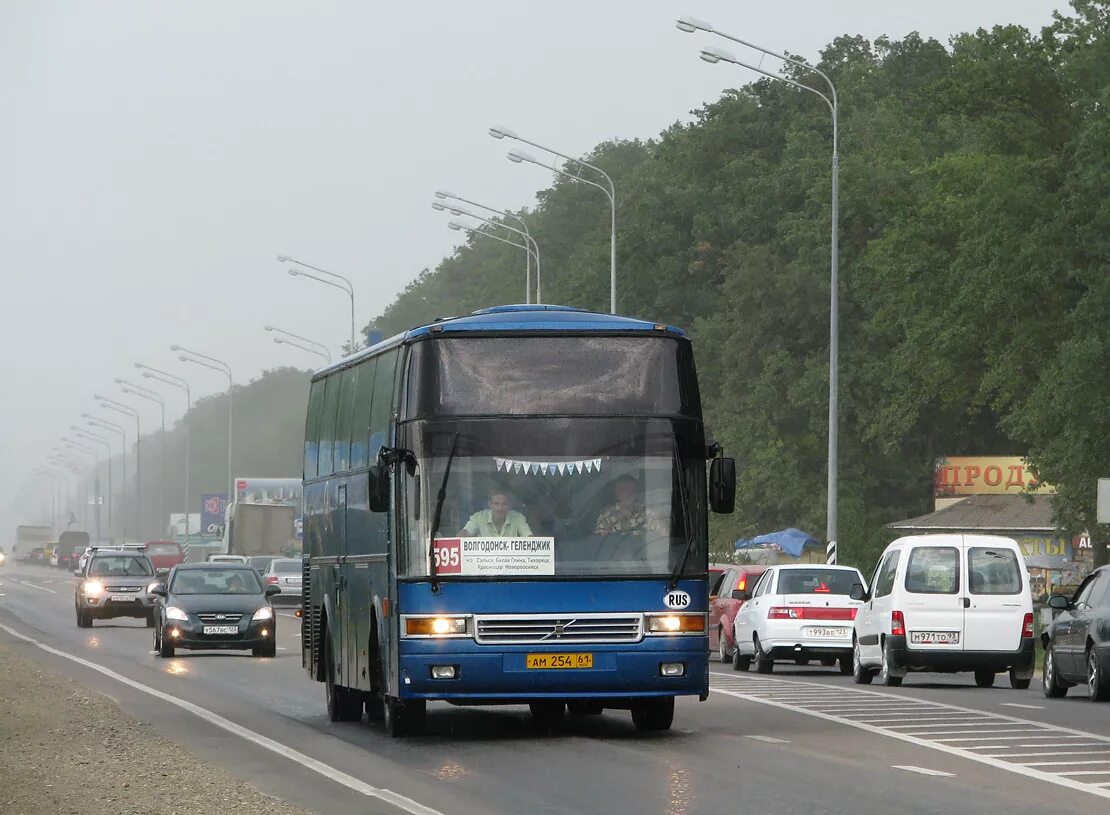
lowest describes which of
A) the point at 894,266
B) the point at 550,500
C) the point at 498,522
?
the point at 498,522

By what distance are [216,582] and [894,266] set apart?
95.7 feet

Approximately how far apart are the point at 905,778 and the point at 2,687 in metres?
14.3

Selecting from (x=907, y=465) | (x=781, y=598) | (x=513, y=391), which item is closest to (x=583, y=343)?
(x=513, y=391)

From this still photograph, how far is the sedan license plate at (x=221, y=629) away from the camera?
122 feet

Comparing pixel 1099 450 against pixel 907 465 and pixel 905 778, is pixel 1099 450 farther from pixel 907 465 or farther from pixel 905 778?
pixel 905 778

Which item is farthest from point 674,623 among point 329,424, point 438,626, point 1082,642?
point 1082,642

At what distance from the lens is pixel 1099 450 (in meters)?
54.3

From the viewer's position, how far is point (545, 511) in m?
18.8

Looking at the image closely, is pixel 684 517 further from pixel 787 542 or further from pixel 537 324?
pixel 787 542

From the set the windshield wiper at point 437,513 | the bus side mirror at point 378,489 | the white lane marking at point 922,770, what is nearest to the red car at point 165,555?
the bus side mirror at point 378,489

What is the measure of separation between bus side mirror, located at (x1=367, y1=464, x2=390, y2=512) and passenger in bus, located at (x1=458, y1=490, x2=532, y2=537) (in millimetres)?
865

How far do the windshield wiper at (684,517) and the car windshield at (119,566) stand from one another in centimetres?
3419

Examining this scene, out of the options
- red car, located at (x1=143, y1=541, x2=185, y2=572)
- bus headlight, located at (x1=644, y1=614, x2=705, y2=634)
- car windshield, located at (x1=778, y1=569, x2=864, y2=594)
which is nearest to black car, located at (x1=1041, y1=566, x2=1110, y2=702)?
car windshield, located at (x1=778, y1=569, x2=864, y2=594)

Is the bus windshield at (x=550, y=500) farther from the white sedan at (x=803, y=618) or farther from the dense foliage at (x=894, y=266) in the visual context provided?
the dense foliage at (x=894, y=266)
